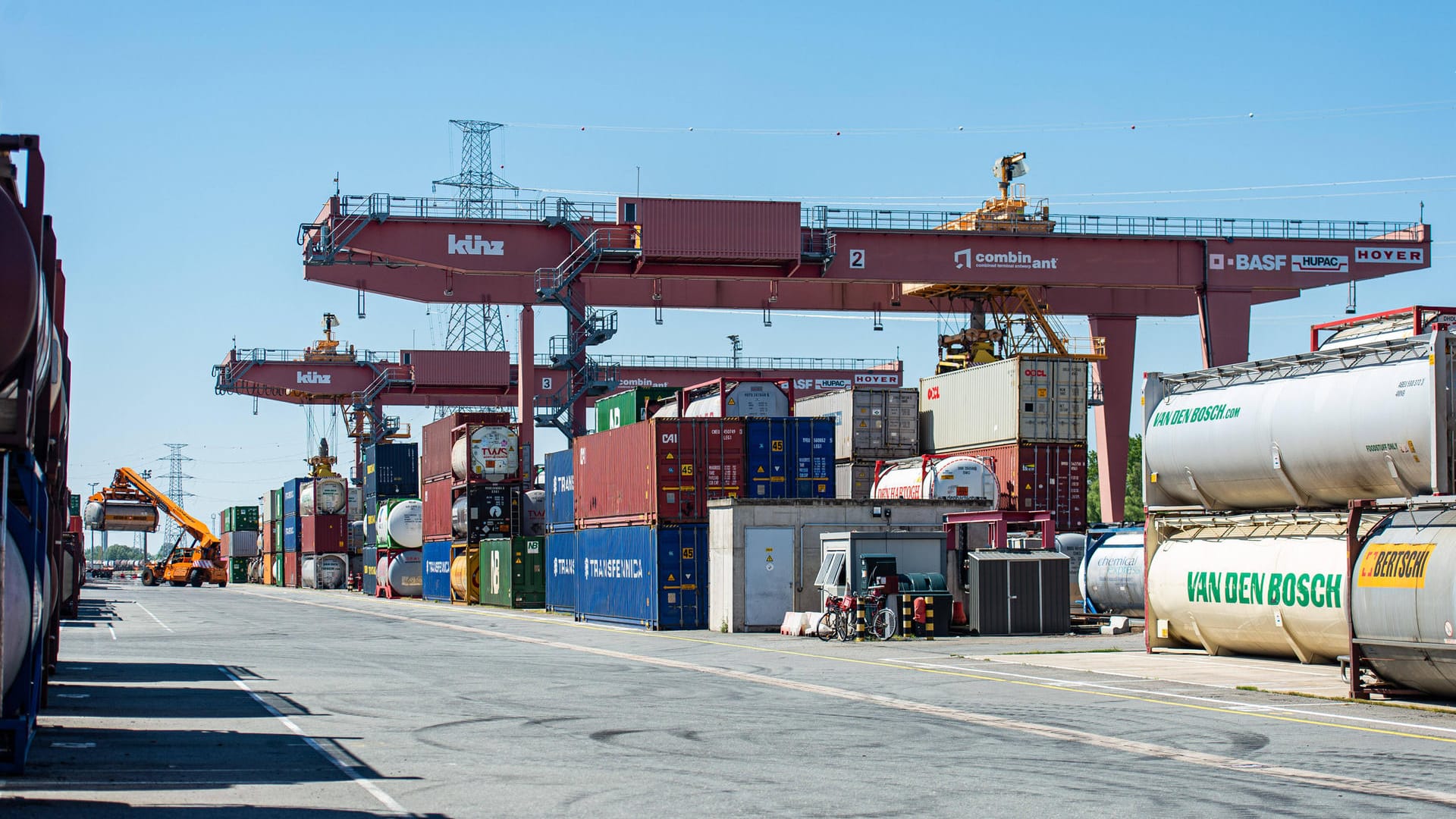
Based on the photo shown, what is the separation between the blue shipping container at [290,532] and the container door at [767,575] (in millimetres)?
62239

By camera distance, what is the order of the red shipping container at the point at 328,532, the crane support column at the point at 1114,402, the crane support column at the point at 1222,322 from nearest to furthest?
the crane support column at the point at 1222,322 → the crane support column at the point at 1114,402 → the red shipping container at the point at 328,532

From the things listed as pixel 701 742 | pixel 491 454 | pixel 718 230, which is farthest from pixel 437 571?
pixel 701 742

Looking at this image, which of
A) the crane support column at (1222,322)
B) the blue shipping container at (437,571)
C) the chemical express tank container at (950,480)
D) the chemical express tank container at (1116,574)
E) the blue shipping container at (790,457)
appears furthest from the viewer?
the blue shipping container at (437,571)

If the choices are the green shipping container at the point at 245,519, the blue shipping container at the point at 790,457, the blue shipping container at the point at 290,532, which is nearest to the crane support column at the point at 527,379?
the blue shipping container at the point at 790,457

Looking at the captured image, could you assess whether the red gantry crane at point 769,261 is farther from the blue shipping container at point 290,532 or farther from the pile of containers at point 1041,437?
the blue shipping container at point 290,532

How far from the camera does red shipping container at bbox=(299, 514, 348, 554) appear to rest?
84375 mm

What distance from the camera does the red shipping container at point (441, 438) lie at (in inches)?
2168

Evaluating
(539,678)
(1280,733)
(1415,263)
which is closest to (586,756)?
(1280,733)

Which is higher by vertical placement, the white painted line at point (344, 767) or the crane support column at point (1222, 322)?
the crane support column at point (1222, 322)

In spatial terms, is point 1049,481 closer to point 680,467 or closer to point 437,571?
point 680,467

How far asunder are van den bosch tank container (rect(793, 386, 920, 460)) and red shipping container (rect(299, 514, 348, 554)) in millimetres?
45078

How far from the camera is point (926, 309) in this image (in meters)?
54.6

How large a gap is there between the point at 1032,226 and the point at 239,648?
3008cm

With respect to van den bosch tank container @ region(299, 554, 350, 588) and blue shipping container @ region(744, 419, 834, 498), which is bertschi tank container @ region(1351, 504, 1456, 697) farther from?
van den bosch tank container @ region(299, 554, 350, 588)
